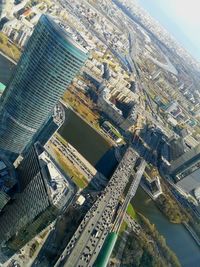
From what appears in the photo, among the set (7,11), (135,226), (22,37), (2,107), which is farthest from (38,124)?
(7,11)

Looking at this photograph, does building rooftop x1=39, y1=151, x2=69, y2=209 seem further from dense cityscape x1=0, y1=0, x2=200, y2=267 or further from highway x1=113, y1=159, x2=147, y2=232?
highway x1=113, y1=159, x2=147, y2=232

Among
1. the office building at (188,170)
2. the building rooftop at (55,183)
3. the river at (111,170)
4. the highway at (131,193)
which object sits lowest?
the river at (111,170)

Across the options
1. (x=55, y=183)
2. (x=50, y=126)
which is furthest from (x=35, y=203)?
(x=50, y=126)

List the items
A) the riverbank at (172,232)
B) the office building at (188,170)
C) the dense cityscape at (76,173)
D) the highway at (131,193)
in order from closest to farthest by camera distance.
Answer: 1. the dense cityscape at (76,173)
2. the highway at (131,193)
3. the riverbank at (172,232)
4. the office building at (188,170)

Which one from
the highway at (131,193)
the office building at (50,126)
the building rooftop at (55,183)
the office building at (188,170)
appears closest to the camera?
the building rooftop at (55,183)

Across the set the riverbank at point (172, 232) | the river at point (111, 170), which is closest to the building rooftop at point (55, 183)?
the river at point (111, 170)

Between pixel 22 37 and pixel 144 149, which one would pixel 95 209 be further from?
pixel 22 37

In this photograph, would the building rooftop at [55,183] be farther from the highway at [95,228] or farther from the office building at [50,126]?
the office building at [50,126]
